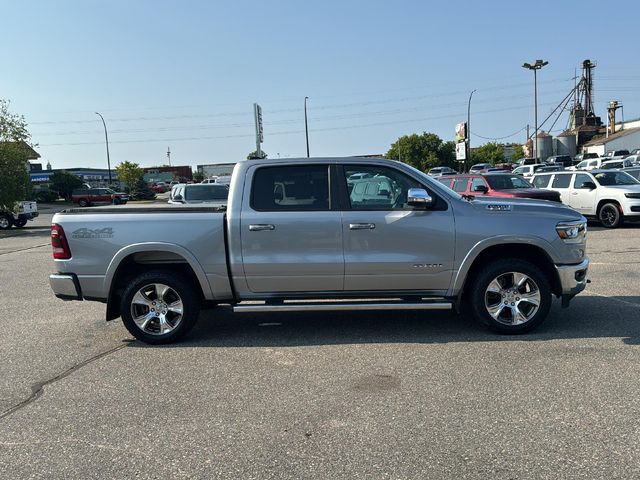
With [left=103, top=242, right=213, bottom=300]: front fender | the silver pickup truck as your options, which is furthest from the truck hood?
[left=103, top=242, right=213, bottom=300]: front fender

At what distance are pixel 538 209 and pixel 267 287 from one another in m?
3.02

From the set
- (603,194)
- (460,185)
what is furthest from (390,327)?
(603,194)

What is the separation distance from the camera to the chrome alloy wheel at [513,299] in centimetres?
571

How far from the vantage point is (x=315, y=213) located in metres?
5.73

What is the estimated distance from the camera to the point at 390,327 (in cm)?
622

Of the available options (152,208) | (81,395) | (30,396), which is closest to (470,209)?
(152,208)

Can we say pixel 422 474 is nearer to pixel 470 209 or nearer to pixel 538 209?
pixel 470 209

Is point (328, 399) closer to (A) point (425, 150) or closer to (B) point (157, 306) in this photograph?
(B) point (157, 306)

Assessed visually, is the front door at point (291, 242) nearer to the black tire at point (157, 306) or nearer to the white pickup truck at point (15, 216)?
the black tire at point (157, 306)

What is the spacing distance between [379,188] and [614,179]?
13.1 meters

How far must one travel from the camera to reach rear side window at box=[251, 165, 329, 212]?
19.0 feet

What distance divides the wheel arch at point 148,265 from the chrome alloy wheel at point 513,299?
9.85 ft

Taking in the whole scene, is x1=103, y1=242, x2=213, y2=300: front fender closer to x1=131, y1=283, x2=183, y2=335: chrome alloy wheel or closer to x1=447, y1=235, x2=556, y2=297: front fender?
x1=131, y1=283, x2=183, y2=335: chrome alloy wheel

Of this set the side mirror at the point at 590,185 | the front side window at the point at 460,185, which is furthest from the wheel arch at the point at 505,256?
the side mirror at the point at 590,185
